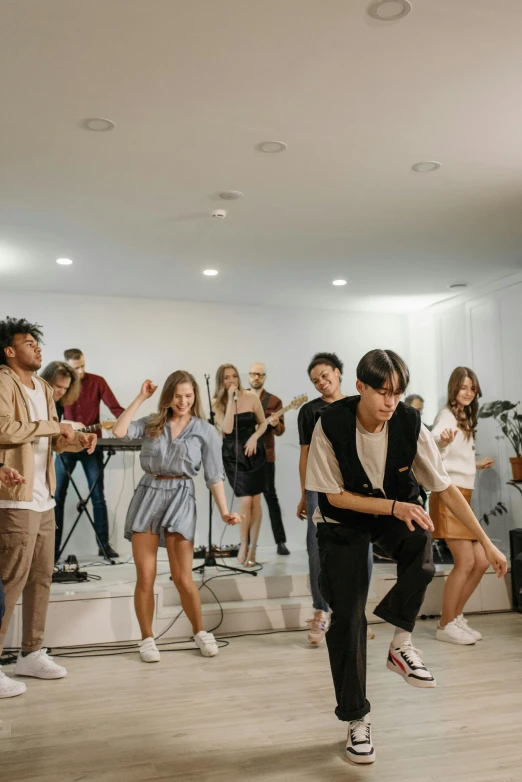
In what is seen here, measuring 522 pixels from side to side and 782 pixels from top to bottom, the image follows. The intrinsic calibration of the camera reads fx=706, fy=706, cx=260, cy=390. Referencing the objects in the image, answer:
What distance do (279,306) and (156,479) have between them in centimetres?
397

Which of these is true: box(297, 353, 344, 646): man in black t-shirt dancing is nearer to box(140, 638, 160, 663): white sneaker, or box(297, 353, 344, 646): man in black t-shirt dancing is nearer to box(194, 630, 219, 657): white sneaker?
box(194, 630, 219, 657): white sneaker

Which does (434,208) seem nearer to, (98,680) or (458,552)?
(458,552)

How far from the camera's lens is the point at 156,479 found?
3.88 m

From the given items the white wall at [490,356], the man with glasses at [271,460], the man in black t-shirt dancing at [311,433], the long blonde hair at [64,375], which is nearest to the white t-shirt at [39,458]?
the long blonde hair at [64,375]

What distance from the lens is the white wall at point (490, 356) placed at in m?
6.28

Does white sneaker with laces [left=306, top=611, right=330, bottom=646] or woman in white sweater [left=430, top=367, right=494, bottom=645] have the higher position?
woman in white sweater [left=430, top=367, right=494, bottom=645]

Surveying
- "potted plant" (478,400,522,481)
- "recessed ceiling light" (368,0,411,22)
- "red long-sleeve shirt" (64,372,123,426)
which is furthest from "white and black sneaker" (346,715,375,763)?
"red long-sleeve shirt" (64,372,123,426)

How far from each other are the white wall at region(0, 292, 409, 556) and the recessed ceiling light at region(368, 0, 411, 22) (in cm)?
474

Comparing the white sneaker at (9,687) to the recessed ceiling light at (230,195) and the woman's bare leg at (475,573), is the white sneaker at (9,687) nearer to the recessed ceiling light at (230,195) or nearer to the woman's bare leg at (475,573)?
the woman's bare leg at (475,573)

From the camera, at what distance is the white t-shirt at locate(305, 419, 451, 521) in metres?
2.44

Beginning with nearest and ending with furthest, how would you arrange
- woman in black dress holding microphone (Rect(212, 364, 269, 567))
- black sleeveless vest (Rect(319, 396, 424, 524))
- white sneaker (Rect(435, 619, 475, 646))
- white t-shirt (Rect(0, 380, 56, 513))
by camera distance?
1. black sleeveless vest (Rect(319, 396, 424, 524))
2. white t-shirt (Rect(0, 380, 56, 513))
3. white sneaker (Rect(435, 619, 475, 646))
4. woman in black dress holding microphone (Rect(212, 364, 269, 567))

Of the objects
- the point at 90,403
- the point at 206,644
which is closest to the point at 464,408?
the point at 206,644

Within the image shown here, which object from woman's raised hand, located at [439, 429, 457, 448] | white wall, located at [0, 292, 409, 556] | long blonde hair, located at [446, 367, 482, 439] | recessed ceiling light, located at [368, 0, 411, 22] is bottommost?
woman's raised hand, located at [439, 429, 457, 448]

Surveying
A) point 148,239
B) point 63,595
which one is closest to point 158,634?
point 63,595
